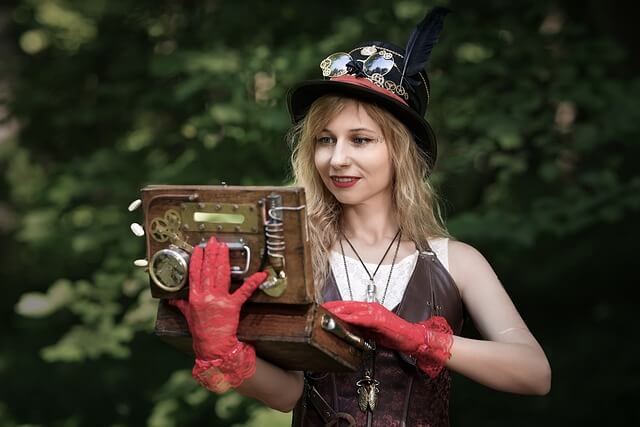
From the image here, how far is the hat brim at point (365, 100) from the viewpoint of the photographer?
252 centimetres

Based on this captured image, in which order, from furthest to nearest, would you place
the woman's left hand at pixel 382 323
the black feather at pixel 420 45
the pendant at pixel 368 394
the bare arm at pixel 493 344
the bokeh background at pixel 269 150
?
the bokeh background at pixel 269 150
the black feather at pixel 420 45
the pendant at pixel 368 394
the bare arm at pixel 493 344
the woman's left hand at pixel 382 323

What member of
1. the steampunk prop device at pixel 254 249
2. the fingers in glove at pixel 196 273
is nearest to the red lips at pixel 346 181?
the steampunk prop device at pixel 254 249

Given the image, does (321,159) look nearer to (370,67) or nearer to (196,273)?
(370,67)

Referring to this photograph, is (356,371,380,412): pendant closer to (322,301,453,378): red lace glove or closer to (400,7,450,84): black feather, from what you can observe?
(322,301,453,378): red lace glove

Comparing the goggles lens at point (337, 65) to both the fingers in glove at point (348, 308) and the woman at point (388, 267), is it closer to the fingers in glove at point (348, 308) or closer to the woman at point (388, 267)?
the woman at point (388, 267)

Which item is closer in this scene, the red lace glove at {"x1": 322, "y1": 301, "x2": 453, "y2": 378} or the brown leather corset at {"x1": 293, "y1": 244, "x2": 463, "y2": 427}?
the red lace glove at {"x1": 322, "y1": 301, "x2": 453, "y2": 378}

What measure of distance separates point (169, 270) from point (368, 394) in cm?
70

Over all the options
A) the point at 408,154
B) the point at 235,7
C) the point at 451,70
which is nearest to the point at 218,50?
the point at 235,7

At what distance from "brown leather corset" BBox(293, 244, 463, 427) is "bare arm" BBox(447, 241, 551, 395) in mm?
56

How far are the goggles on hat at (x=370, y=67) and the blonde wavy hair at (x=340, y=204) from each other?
83 mm

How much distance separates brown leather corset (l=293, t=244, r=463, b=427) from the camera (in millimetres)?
2496

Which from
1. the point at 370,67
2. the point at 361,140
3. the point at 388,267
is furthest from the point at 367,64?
the point at 388,267

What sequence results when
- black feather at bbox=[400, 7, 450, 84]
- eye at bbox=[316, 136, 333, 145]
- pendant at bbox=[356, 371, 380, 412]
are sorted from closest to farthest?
pendant at bbox=[356, 371, 380, 412] < eye at bbox=[316, 136, 333, 145] < black feather at bbox=[400, 7, 450, 84]

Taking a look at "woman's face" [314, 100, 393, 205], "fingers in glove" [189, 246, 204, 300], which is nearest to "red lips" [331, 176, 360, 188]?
"woman's face" [314, 100, 393, 205]
